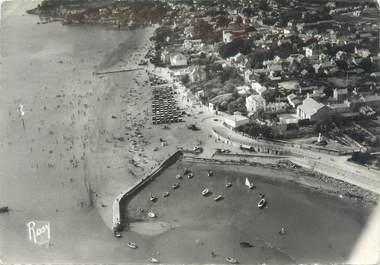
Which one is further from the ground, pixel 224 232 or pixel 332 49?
pixel 332 49

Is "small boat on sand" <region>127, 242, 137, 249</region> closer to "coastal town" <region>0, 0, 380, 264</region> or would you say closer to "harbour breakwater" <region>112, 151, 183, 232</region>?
"coastal town" <region>0, 0, 380, 264</region>

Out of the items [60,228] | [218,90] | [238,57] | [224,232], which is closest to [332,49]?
[238,57]

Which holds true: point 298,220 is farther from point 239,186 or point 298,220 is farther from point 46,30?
point 46,30

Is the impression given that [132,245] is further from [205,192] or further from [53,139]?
[53,139]

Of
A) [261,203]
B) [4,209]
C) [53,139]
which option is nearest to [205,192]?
[261,203]

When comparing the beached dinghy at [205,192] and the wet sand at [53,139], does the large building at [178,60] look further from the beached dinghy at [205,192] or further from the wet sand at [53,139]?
the beached dinghy at [205,192]

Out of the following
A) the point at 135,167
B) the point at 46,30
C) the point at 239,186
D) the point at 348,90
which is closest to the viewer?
the point at 239,186
